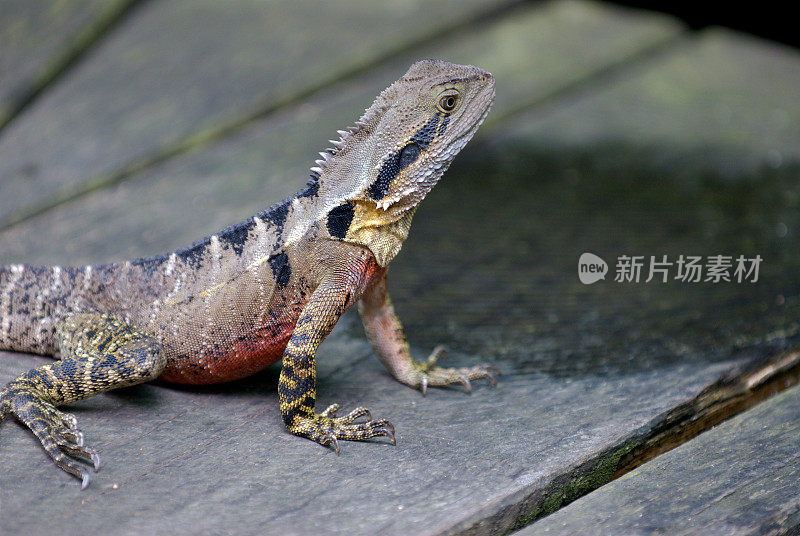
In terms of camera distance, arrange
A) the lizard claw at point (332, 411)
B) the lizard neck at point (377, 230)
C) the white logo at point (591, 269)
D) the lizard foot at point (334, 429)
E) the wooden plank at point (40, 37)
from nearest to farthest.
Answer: the lizard foot at point (334, 429), the lizard claw at point (332, 411), the lizard neck at point (377, 230), the white logo at point (591, 269), the wooden plank at point (40, 37)

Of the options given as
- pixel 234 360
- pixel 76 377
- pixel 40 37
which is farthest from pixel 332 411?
pixel 40 37

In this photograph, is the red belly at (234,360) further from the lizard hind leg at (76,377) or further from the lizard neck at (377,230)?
the lizard neck at (377,230)

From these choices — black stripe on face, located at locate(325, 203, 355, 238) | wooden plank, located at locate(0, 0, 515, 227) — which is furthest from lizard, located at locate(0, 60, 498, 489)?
wooden plank, located at locate(0, 0, 515, 227)

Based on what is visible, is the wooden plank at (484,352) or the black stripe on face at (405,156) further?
the black stripe on face at (405,156)

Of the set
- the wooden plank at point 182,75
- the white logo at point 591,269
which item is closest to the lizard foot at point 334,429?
the white logo at point 591,269

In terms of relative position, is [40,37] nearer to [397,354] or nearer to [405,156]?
[405,156]

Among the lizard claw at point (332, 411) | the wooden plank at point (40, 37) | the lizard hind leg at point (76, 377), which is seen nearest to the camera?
the lizard hind leg at point (76, 377)

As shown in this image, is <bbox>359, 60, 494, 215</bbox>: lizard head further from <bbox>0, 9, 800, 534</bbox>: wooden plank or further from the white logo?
the white logo
